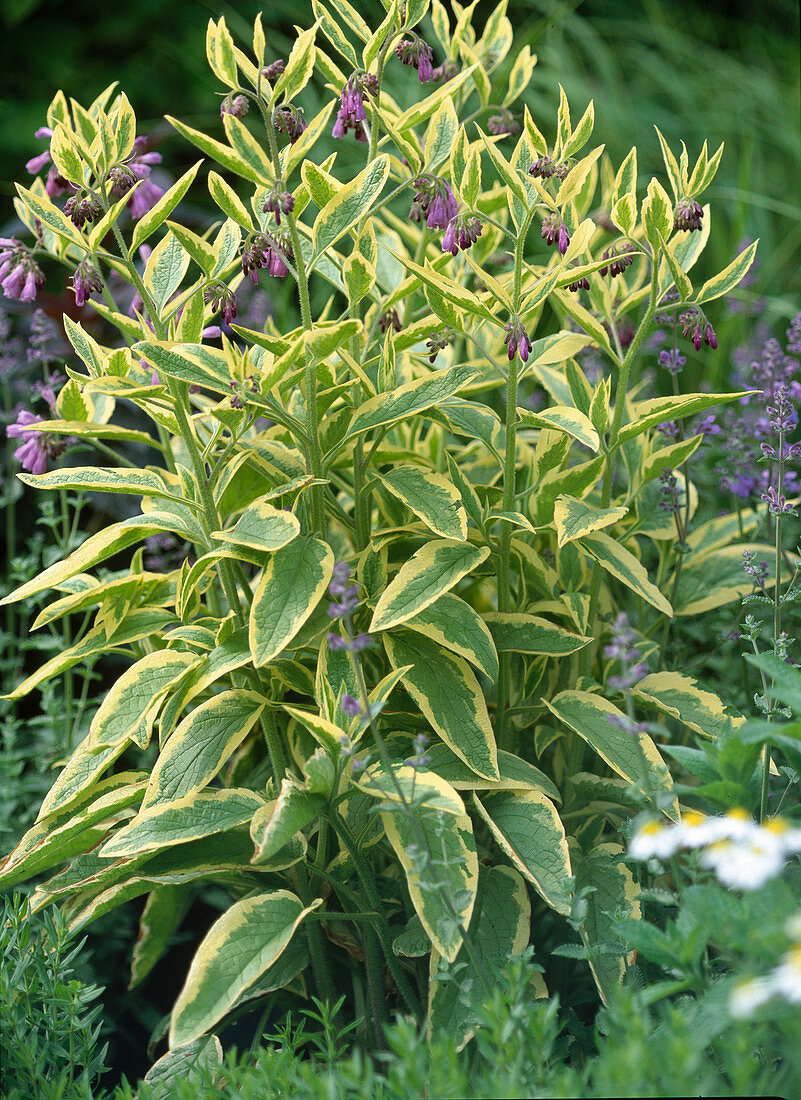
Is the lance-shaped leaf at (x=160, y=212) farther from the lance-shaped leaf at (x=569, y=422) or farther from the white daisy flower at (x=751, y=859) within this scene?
the white daisy flower at (x=751, y=859)

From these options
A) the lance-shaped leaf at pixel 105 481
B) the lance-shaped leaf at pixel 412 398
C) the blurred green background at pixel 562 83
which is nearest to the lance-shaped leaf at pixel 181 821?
the lance-shaped leaf at pixel 105 481

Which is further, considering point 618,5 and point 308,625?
point 618,5

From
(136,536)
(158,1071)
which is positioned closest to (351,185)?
(136,536)

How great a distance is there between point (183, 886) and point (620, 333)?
1.29 meters

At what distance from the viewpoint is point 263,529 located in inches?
55.6

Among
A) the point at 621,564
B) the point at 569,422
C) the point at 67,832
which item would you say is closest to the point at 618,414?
the point at 569,422

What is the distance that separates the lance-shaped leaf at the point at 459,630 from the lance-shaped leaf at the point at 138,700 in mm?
380

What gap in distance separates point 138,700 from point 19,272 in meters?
0.69

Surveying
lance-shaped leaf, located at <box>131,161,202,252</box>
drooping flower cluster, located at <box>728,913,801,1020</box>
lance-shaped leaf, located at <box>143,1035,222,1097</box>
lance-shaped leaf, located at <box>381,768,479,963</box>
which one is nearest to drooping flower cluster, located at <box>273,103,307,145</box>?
lance-shaped leaf, located at <box>131,161,202,252</box>

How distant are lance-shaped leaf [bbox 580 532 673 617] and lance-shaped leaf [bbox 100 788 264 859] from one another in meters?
0.65

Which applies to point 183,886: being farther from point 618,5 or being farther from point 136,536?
point 618,5

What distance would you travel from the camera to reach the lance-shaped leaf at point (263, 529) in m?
1.37

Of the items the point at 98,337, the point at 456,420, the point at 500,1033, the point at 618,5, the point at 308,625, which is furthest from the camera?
the point at 618,5

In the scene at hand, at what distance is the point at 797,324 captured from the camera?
184 centimetres
